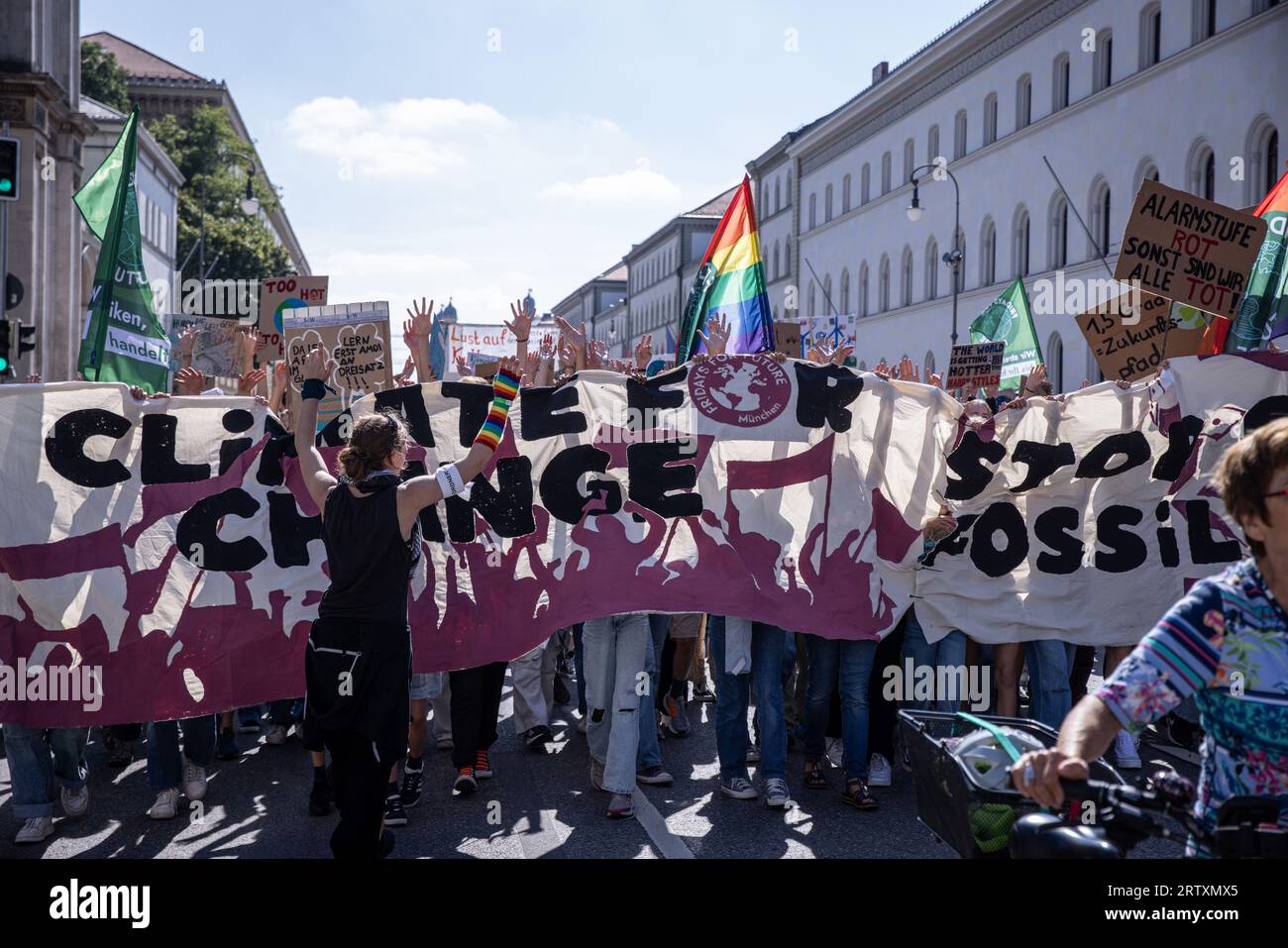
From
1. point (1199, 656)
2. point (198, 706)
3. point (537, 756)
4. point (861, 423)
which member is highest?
point (861, 423)

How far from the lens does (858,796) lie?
6383mm

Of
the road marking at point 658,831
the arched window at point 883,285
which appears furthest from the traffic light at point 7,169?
the arched window at point 883,285

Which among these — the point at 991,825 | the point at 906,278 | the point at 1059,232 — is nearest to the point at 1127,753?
the point at 991,825

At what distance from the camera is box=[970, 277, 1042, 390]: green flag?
45.4 ft

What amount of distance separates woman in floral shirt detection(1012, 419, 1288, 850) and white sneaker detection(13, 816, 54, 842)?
4.73 metres

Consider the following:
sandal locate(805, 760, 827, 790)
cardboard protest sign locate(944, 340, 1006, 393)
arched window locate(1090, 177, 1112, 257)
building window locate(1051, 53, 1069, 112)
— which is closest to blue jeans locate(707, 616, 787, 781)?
sandal locate(805, 760, 827, 790)

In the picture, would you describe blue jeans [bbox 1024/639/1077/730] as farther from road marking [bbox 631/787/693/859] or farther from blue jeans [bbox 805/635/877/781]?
road marking [bbox 631/787/693/859]

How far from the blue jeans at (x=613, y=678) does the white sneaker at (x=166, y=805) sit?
2094 mm

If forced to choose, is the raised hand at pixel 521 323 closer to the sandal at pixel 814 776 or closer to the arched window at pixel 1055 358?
the sandal at pixel 814 776

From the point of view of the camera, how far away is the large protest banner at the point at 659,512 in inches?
252
